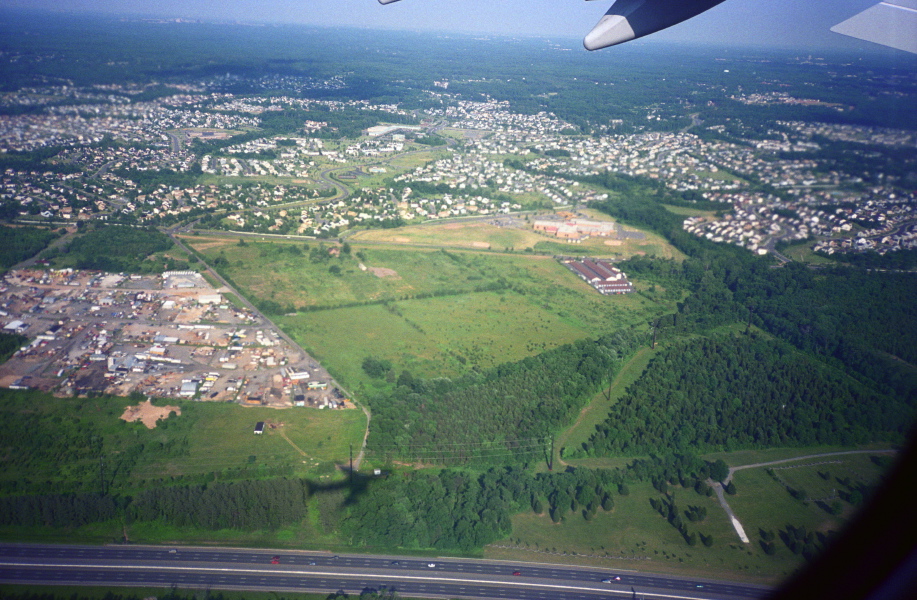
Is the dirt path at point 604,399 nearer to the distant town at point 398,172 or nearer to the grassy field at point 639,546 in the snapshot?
the grassy field at point 639,546

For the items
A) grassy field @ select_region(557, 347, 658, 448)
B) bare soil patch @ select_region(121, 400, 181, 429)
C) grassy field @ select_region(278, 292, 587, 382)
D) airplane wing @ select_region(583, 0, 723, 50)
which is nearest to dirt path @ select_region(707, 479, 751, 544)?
grassy field @ select_region(557, 347, 658, 448)

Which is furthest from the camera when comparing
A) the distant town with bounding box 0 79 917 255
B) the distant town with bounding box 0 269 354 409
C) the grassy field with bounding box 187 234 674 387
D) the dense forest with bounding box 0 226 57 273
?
the dense forest with bounding box 0 226 57 273

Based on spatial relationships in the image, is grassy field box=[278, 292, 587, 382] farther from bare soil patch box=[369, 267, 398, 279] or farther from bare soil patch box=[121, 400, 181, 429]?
bare soil patch box=[121, 400, 181, 429]

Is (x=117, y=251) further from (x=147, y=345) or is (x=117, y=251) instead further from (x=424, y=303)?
(x=424, y=303)

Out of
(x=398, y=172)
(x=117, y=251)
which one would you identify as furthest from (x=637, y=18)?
(x=398, y=172)

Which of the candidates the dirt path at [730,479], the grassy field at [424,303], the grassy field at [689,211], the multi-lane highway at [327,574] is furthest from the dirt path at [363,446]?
the grassy field at [689,211]

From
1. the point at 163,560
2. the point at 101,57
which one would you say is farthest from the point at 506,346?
the point at 101,57
